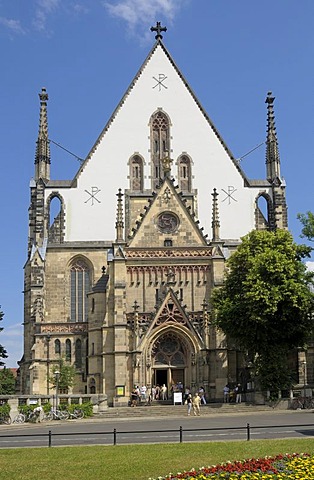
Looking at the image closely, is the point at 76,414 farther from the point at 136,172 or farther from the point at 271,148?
the point at 271,148

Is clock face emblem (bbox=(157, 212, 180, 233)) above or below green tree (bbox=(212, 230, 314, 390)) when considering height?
above

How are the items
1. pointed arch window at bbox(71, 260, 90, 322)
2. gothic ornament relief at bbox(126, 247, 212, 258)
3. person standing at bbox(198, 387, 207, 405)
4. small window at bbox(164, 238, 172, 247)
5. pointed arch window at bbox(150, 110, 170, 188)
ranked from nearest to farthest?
1. person standing at bbox(198, 387, 207, 405)
2. gothic ornament relief at bbox(126, 247, 212, 258)
3. small window at bbox(164, 238, 172, 247)
4. pointed arch window at bbox(71, 260, 90, 322)
5. pointed arch window at bbox(150, 110, 170, 188)

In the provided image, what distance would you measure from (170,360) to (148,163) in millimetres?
19223

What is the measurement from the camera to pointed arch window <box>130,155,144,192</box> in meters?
66.4

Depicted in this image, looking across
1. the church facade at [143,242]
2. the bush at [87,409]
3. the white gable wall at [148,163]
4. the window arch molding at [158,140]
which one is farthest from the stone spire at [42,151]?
the bush at [87,409]

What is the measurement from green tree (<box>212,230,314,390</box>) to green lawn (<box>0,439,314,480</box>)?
23.0 metres

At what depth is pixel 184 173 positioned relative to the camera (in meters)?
66.9

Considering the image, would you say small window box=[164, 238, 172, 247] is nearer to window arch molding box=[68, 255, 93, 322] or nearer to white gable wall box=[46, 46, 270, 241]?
white gable wall box=[46, 46, 270, 241]

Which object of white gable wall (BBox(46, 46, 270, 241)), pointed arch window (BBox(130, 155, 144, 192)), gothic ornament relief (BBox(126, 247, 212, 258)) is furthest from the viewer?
pointed arch window (BBox(130, 155, 144, 192))

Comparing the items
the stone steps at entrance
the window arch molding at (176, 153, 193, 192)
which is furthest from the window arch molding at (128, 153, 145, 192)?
the stone steps at entrance

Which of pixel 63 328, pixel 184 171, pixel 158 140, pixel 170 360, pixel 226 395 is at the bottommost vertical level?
pixel 226 395

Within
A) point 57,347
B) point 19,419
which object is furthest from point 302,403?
point 57,347

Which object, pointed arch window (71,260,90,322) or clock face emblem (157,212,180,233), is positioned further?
pointed arch window (71,260,90,322)

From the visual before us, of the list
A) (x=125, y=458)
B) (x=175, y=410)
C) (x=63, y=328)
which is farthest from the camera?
(x=63, y=328)
